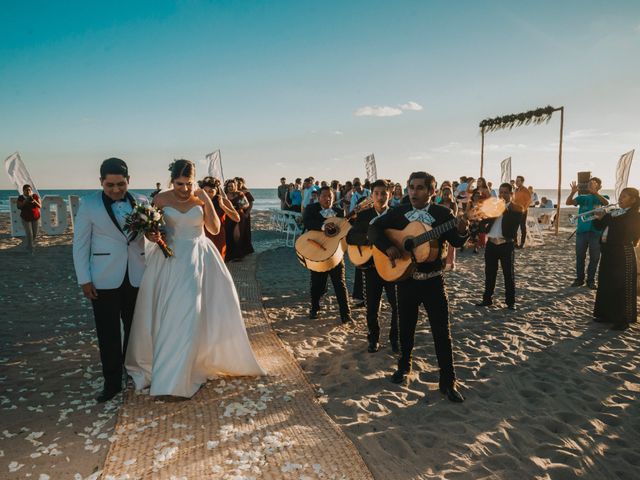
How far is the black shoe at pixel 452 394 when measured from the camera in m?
4.24

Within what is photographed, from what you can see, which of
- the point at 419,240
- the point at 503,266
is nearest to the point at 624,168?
the point at 503,266

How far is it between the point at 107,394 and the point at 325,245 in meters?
3.65

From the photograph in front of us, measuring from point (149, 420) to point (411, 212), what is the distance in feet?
11.1

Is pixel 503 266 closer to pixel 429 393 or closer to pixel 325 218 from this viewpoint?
pixel 325 218

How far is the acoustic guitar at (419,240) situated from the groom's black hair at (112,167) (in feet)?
9.79

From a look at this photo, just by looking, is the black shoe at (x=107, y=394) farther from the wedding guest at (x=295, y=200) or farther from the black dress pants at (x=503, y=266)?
the wedding guest at (x=295, y=200)

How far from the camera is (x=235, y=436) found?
137 inches

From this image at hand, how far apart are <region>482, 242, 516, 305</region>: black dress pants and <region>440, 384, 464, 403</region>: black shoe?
3.88 m

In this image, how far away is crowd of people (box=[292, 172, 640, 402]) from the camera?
13.9ft

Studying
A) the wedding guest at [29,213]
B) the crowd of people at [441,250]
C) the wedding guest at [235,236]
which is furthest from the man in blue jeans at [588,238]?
the wedding guest at [29,213]

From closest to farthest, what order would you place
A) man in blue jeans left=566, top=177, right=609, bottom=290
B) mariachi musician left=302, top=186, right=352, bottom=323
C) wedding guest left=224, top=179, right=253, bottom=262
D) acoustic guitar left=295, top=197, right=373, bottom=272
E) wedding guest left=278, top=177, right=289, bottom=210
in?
1. acoustic guitar left=295, top=197, right=373, bottom=272
2. mariachi musician left=302, top=186, right=352, bottom=323
3. man in blue jeans left=566, top=177, right=609, bottom=290
4. wedding guest left=224, top=179, right=253, bottom=262
5. wedding guest left=278, top=177, right=289, bottom=210

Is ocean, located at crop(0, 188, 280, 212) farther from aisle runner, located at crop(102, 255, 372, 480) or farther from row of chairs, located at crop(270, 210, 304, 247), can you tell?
aisle runner, located at crop(102, 255, 372, 480)

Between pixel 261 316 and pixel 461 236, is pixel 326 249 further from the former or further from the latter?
pixel 461 236

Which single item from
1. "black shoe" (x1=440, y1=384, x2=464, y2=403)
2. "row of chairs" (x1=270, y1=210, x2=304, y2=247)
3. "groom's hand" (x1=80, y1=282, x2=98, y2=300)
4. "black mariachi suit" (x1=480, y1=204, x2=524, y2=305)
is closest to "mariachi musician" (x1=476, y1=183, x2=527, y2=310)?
"black mariachi suit" (x1=480, y1=204, x2=524, y2=305)
